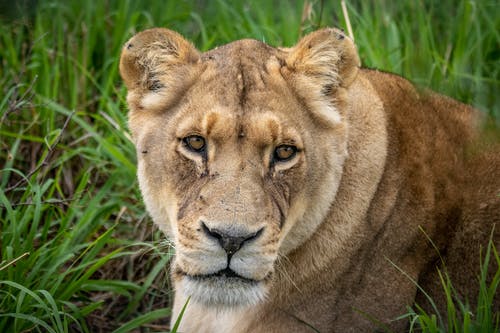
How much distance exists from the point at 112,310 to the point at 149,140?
152 cm

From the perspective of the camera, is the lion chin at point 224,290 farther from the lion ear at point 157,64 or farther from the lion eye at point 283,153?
the lion ear at point 157,64

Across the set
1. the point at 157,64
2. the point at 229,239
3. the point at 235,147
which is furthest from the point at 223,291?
the point at 157,64

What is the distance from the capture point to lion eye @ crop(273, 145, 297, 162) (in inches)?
133

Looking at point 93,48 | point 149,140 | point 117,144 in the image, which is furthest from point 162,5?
point 149,140

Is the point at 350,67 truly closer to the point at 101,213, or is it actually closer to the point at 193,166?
the point at 193,166

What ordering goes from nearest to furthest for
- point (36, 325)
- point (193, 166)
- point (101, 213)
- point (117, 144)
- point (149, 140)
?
point (193, 166), point (149, 140), point (36, 325), point (101, 213), point (117, 144)

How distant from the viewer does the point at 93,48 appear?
5.93 metres

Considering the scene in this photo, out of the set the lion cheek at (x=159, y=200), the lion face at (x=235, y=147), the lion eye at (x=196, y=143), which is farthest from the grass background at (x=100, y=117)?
the lion eye at (x=196, y=143)

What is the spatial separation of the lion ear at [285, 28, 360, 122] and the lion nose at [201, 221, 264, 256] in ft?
2.37

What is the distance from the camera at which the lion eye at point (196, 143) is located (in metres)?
3.38

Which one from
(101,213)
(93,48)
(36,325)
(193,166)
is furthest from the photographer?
(93,48)

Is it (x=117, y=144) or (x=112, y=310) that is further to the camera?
(x=117, y=144)

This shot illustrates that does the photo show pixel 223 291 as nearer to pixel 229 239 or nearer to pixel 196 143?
pixel 229 239

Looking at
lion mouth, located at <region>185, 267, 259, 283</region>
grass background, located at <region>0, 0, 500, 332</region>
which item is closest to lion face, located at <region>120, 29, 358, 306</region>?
lion mouth, located at <region>185, 267, 259, 283</region>
